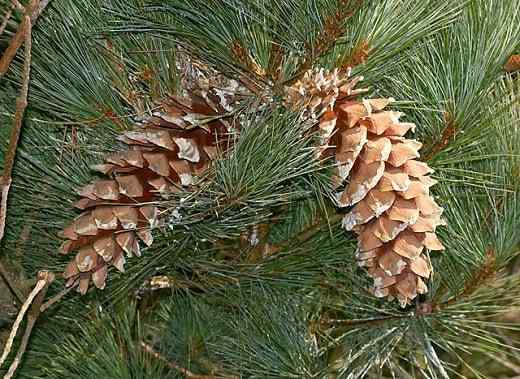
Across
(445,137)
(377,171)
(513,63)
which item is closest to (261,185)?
(377,171)

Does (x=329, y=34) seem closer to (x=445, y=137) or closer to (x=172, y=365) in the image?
(x=445, y=137)

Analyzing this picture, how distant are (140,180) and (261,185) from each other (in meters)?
0.15

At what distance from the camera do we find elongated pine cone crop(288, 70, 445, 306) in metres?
1.04

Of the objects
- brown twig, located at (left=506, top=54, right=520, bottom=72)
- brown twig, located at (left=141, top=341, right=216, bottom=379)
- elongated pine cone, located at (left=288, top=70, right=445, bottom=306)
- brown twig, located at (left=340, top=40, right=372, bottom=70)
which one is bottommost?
brown twig, located at (left=141, top=341, right=216, bottom=379)

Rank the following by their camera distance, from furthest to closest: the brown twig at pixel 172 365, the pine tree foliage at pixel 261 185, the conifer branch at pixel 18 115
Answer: the brown twig at pixel 172 365, the pine tree foliage at pixel 261 185, the conifer branch at pixel 18 115

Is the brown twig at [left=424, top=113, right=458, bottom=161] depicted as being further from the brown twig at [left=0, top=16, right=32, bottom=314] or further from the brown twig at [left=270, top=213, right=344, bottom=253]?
the brown twig at [left=0, top=16, right=32, bottom=314]

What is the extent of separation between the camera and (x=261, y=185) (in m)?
1.06

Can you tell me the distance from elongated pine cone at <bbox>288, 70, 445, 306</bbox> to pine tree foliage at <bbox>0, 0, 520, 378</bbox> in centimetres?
3

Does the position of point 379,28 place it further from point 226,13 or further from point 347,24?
point 226,13

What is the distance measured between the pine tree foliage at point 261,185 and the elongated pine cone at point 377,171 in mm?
28

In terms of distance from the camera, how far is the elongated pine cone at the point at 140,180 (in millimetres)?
1060

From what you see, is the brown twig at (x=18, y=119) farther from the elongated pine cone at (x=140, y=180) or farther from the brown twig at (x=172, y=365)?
the brown twig at (x=172, y=365)

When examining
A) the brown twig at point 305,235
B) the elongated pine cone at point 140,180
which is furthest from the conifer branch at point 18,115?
the brown twig at point 305,235

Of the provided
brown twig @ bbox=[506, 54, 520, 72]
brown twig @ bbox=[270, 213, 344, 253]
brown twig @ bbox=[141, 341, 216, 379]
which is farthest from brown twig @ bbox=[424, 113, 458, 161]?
brown twig @ bbox=[141, 341, 216, 379]
